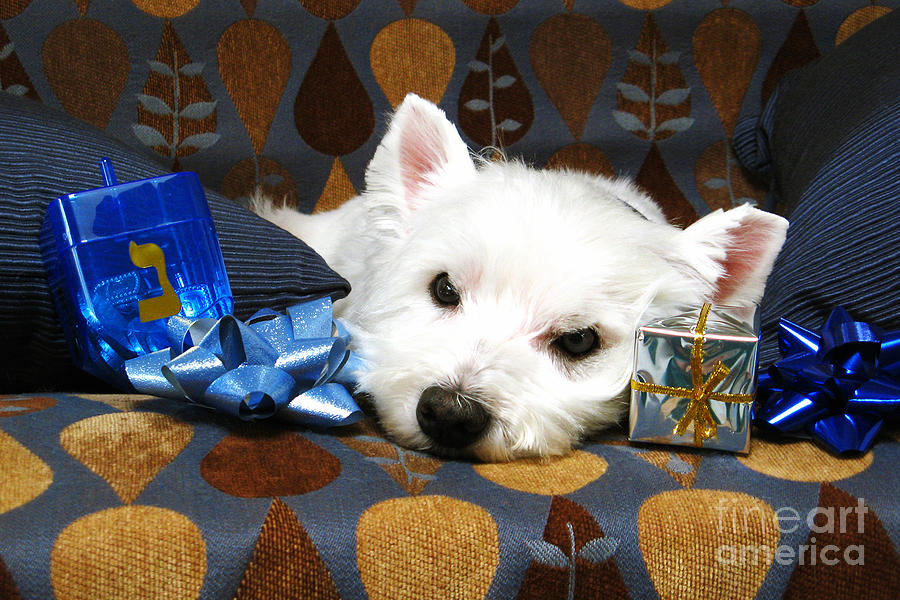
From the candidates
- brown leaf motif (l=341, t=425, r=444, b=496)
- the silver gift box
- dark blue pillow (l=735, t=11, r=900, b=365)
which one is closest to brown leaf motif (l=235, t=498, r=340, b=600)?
brown leaf motif (l=341, t=425, r=444, b=496)

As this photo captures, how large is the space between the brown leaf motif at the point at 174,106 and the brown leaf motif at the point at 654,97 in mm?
1381

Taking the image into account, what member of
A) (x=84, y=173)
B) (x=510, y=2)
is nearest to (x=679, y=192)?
(x=510, y=2)

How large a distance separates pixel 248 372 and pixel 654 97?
→ 1.83 m

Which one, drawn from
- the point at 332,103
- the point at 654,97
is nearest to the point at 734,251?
the point at 654,97

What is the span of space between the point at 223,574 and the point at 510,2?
2.07 metres

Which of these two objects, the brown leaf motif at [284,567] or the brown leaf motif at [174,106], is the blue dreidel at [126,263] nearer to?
the brown leaf motif at [284,567]

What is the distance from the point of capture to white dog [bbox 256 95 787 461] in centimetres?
128

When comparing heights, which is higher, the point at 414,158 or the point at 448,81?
the point at 448,81

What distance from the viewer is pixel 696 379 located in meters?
1.24

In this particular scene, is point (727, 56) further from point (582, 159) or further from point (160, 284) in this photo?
point (160, 284)

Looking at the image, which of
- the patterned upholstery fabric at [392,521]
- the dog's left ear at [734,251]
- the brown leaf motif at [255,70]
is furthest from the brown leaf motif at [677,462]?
the brown leaf motif at [255,70]

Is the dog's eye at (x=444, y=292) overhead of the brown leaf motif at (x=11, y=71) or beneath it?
beneath

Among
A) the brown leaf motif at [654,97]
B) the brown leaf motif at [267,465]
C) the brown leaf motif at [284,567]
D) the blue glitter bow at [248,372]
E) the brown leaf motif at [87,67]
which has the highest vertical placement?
the brown leaf motif at [654,97]

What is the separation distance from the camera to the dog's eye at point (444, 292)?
1.49 metres
